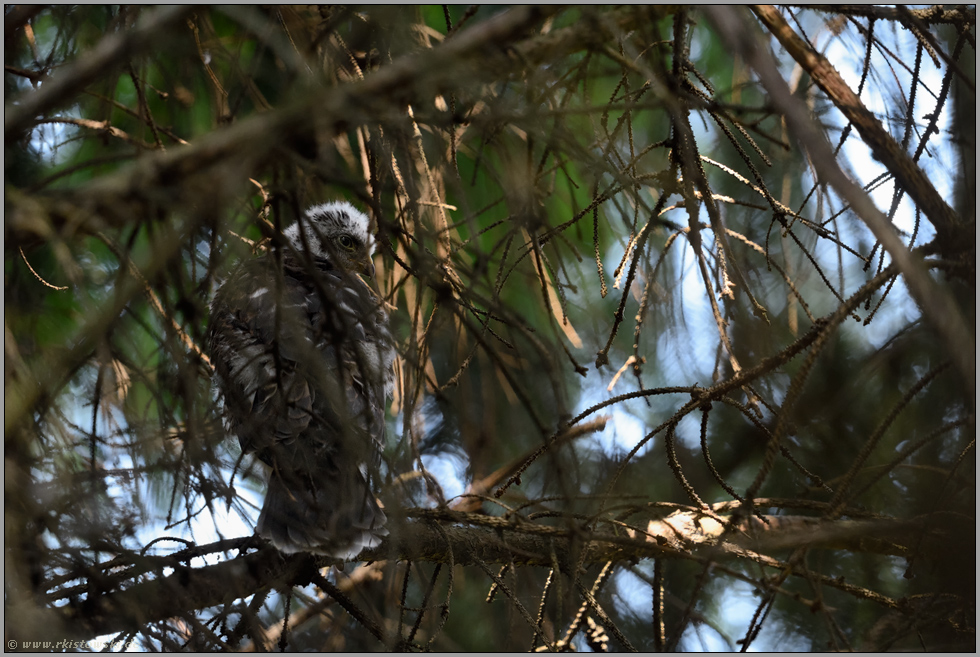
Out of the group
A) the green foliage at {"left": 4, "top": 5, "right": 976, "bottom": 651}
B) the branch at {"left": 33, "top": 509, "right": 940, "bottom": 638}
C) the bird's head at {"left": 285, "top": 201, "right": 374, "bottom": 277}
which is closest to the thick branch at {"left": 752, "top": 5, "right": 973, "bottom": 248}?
the green foliage at {"left": 4, "top": 5, "right": 976, "bottom": 651}

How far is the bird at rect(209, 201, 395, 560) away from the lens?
1002 millimetres

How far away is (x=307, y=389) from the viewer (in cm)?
214

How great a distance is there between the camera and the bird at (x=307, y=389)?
100 cm

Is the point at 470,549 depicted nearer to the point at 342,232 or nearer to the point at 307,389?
the point at 307,389

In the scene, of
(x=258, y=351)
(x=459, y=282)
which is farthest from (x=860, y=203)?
(x=258, y=351)

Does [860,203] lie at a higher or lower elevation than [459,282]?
lower

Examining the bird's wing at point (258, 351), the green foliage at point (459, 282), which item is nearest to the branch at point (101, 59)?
the green foliage at point (459, 282)

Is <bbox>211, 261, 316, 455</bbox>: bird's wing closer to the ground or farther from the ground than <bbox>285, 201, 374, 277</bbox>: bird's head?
closer to the ground

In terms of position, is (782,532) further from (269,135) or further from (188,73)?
(188,73)

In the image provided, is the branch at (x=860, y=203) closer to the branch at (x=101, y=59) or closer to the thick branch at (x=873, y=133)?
the thick branch at (x=873, y=133)

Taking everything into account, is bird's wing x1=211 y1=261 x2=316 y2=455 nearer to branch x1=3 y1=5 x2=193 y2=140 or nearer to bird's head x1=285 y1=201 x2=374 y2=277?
bird's head x1=285 y1=201 x2=374 y2=277

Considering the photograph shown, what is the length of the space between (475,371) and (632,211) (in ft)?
9.83

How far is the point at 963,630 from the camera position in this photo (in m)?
1.29

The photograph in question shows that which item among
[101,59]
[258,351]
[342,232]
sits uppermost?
[342,232]
